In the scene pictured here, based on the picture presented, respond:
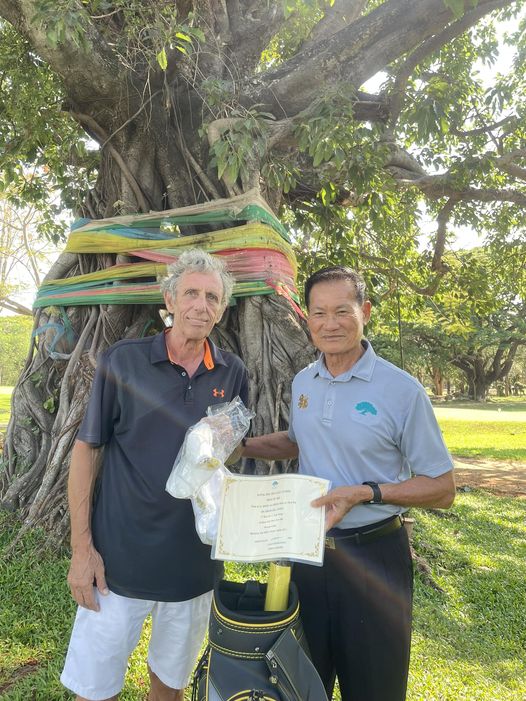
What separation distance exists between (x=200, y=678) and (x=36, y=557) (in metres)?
2.25

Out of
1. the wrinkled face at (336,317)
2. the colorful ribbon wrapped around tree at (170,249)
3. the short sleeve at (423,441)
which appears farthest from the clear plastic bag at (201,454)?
the colorful ribbon wrapped around tree at (170,249)

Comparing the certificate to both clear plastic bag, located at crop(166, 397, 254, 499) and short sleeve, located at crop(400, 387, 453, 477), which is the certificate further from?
short sleeve, located at crop(400, 387, 453, 477)

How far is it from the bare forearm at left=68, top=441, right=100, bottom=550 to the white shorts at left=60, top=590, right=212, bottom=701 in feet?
0.74

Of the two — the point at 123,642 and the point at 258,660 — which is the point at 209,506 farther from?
the point at 123,642

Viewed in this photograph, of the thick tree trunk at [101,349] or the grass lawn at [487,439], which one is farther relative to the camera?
the grass lawn at [487,439]

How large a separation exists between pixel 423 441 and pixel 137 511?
1059mm

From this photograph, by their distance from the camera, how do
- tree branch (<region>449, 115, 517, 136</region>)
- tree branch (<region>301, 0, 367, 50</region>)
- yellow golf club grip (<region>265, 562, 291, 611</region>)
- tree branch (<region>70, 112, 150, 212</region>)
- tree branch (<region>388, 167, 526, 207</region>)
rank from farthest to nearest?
tree branch (<region>449, 115, 517, 136</region>), tree branch (<region>388, 167, 526, 207</region>), tree branch (<region>301, 0, 367, 50</region>), tree branch (<region>70, 112, 150, 212</region>), yellow golf club grip (<region>265, 562, 291, 611</region>)

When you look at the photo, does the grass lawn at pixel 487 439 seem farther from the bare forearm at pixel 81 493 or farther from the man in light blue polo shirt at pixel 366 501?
the bare forearm at pixel 81 493

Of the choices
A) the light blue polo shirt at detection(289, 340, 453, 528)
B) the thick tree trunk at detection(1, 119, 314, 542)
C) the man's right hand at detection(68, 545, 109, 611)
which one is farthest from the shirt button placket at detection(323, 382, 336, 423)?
the thick tree trunk at detection(1, 119, 314, 542)

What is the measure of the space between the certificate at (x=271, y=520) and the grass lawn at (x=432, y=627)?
1.48 metres

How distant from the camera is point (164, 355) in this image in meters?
1.97

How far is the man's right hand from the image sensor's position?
6.07ft

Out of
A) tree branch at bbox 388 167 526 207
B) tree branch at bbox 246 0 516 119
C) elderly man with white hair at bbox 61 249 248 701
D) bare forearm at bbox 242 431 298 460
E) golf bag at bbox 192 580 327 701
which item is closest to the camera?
golf bag at bbox 192 580 327 701

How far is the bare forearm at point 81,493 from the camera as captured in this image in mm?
1902
